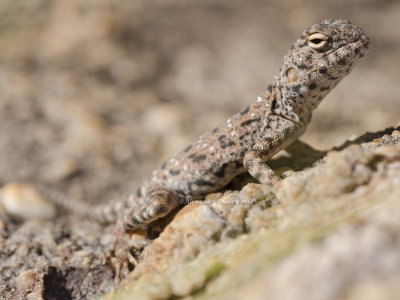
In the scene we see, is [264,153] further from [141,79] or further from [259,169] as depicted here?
[141,79]

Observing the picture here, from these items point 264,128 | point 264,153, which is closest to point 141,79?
point 264,128

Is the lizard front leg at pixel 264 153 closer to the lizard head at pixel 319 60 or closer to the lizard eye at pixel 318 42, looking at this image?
the lizard head at pixel 319 60

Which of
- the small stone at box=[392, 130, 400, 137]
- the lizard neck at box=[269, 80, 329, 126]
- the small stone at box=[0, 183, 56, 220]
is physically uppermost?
the small stone at box=[0, 183, 56, 220]

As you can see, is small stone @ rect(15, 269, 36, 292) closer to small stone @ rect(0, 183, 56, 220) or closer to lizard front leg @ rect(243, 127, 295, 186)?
small stone @ rect(0, 183, 56, 220)

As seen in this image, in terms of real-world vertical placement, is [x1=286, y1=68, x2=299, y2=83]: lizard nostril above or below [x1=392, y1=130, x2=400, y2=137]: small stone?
above

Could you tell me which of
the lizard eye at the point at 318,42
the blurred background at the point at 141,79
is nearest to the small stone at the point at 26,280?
the blurred background at the point at 141,79

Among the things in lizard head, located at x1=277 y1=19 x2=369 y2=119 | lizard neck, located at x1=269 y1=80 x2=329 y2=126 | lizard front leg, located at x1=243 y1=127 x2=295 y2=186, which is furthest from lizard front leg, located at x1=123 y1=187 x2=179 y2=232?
lizard head, located at x1=277 y1=19 x2=369 y2=119

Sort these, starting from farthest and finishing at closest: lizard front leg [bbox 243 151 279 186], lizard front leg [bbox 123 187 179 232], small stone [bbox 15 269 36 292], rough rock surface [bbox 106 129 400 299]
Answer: lizard front leg [bbox 123 187 179 232] < small stone [bbox 15 269 36 292] < lizard front leg [bbox 243 151 279 186] < rough rock surface [bbox 106 129 400 299]
